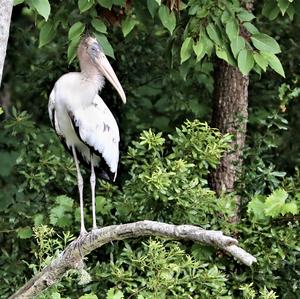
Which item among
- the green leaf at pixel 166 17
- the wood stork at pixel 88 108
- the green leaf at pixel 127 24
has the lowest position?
the wood stork at pixel 88 108

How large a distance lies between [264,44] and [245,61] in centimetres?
13

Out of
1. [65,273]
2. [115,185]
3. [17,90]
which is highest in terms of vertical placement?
[65,273]

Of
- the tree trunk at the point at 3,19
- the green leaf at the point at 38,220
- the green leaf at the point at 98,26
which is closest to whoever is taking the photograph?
the tree trunk at the point at 3,19

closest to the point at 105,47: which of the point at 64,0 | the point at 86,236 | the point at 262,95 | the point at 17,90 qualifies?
the point at 64,0

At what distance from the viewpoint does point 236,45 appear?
411 centimetres

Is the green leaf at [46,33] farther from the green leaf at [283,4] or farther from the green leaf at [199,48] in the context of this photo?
the green leaf at [283,4]

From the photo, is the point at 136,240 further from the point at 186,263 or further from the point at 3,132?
the point at 3,132

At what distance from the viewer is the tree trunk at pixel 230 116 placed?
4980 mm

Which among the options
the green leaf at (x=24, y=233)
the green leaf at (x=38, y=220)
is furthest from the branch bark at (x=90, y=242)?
the green leaf at (x=24, y=233)

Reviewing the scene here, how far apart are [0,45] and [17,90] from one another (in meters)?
4.51

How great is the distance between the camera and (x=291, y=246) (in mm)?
4559

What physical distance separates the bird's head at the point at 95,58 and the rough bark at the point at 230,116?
798mm

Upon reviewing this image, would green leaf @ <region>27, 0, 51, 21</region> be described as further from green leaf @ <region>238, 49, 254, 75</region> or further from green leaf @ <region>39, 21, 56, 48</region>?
green leaf @ <region>238, 49, 254, 75</region>

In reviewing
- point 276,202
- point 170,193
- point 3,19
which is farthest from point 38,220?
point 3,19
